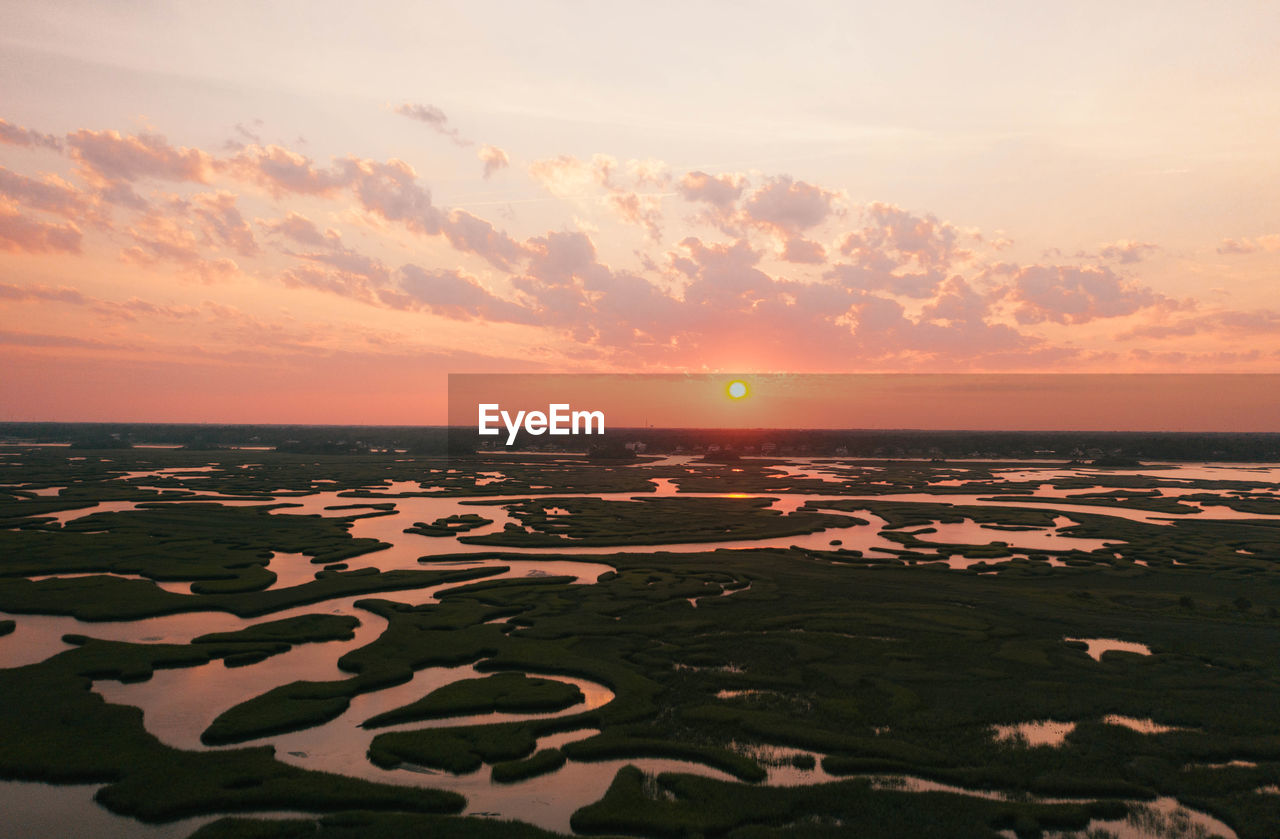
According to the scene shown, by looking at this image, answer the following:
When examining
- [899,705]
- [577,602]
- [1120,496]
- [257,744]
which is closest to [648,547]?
[577,602]

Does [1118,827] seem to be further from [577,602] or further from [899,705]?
[577,602]

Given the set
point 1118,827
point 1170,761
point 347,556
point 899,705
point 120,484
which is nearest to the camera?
point 1118,827

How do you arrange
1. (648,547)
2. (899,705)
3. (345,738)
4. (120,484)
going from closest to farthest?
(345,738) < (899,705) < (648,547) < (120,484)

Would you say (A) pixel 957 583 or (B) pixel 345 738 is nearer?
(B) pixel 345 738

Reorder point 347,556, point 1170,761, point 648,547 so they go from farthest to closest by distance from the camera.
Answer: point 648,547, point 347,556, point 1170,761

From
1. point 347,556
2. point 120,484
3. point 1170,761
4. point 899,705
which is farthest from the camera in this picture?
point 120,484

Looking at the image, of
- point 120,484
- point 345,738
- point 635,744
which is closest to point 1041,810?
point 635,744

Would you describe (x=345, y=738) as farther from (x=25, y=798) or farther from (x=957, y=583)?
(x=957, y=583)

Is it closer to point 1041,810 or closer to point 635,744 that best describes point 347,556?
point 635,744
